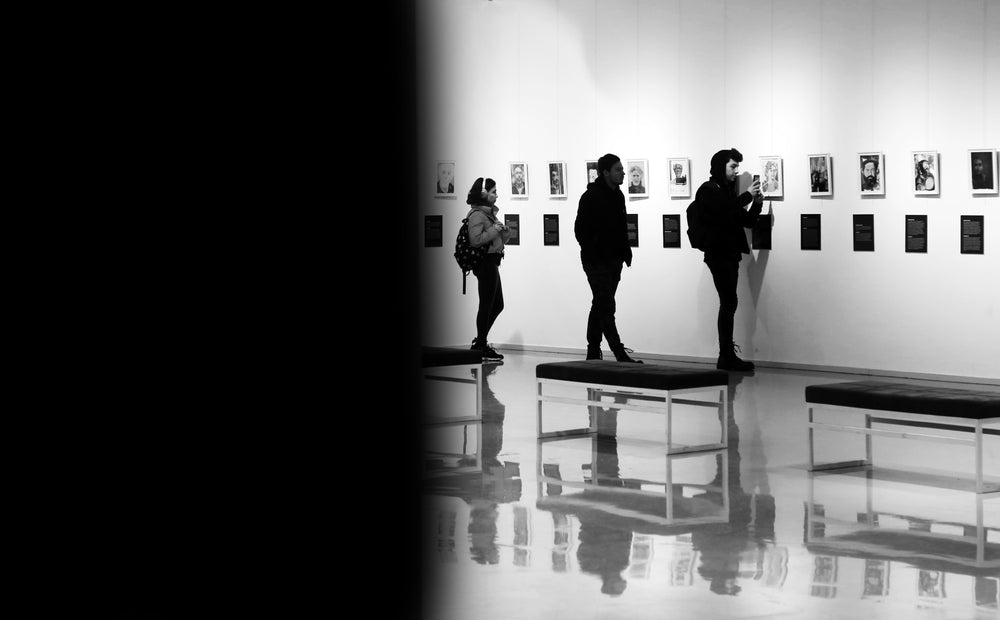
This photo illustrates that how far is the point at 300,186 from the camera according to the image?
101 centimetres

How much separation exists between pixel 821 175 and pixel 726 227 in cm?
113

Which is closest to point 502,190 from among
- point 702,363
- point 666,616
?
point 702,363

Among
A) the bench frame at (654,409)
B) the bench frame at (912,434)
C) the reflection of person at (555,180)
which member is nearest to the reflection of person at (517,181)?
the reflection of person at (555,180)

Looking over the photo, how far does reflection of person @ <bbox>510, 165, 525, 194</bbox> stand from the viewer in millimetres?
16984

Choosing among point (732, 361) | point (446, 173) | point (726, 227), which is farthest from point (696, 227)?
point (446, 173)

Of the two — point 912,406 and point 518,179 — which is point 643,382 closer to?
point 912,406

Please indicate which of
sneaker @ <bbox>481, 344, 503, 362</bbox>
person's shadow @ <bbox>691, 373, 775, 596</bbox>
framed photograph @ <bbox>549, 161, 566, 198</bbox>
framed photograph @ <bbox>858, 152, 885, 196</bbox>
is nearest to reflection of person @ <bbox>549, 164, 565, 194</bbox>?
framed photograph @ <bbox>549, 161, 566, 198</bbox>

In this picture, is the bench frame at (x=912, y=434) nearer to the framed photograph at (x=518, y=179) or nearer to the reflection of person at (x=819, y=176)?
the reflection of person at (x=819, y=176)

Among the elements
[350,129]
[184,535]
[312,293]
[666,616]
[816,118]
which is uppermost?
[816,118]

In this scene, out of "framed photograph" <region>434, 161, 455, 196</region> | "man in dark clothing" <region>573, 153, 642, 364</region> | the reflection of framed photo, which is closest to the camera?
"framed photograph" <region>434, 161, 455, 196</region>

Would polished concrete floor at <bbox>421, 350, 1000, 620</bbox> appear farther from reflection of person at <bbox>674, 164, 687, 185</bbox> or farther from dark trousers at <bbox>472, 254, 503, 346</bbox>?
reflection of person at <bbox>674, 164, 687, 185</bbox>

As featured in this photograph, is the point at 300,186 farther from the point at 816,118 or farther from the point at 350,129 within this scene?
the point at 816,118

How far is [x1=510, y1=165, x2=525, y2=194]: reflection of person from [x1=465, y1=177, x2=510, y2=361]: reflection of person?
174 centimetres

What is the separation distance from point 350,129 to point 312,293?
0.13 meters
